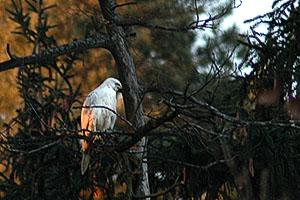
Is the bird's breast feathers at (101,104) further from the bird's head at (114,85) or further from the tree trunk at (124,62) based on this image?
the tree trunk at (124,62)

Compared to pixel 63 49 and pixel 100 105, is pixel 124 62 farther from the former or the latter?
pixel 100 105

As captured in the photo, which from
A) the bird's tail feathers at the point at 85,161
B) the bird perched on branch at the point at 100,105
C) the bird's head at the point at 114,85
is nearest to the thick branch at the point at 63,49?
the bird's tail feathers at the point at 85,161

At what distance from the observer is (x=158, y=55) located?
54.4 ft

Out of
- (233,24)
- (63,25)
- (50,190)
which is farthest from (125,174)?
(63,25)

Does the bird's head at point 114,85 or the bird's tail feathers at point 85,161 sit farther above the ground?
the bird's head at point 114,85

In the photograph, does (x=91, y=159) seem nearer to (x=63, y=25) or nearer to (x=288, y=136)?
(x=288, y=136)

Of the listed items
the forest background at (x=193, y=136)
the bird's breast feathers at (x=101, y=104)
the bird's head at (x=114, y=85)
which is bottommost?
the forest background at (x=193, y=136)

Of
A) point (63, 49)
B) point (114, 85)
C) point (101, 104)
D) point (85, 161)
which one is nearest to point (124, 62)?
point (63, 49)

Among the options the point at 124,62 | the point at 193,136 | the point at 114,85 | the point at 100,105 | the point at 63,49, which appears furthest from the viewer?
the point at 114,85

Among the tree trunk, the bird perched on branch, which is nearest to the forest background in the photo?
the tree trunk

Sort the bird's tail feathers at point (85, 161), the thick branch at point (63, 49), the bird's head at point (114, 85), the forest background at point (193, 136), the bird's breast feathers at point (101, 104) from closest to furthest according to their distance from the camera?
the forest background at point (193, 136) < the thick branch at point (63, 49) < the bird's tail feathers at point (85, 161) < the bird's breast feathers at point (101, 104) < the bird's head at point (114, 85)

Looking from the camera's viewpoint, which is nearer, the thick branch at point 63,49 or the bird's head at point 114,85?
the thick branch at point 63,49

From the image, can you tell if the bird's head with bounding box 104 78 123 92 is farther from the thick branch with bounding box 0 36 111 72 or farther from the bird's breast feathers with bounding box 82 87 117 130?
the thick branch with bounding box 0 36 111 72

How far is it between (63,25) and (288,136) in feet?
42.7
